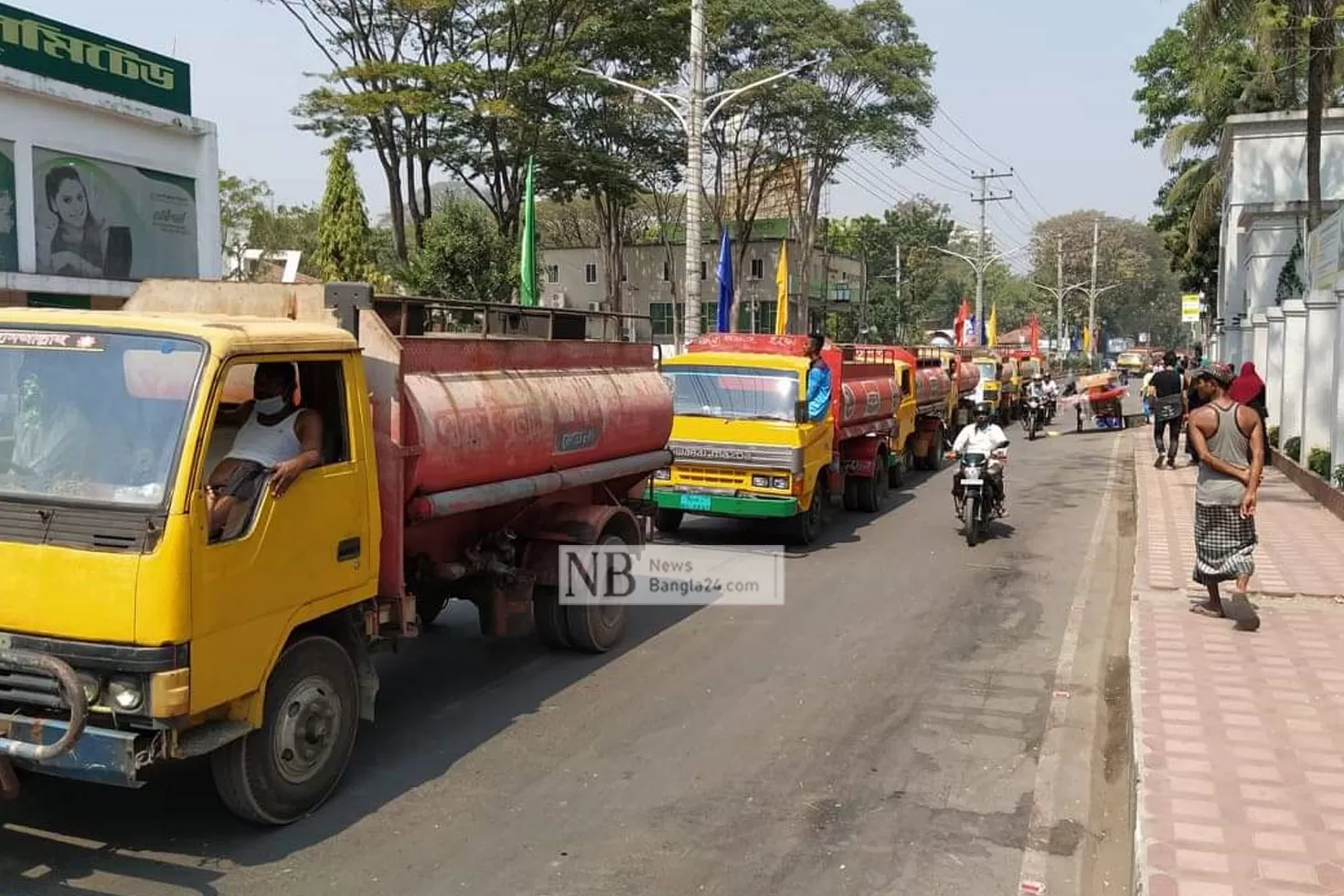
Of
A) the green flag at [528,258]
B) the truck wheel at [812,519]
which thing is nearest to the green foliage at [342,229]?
the green flag at [528,258]

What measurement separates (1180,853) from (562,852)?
2441mm

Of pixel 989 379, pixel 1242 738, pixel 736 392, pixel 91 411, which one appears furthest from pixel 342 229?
pixel 1242 738

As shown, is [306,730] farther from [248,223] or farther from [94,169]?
[248,223]

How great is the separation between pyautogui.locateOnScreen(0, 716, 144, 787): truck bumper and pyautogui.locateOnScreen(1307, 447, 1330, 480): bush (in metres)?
14.8

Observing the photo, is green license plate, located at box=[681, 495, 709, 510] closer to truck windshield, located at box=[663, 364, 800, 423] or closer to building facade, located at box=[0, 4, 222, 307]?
truck windshield, located at box=[663, 364, 800, 423]

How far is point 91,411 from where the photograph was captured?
414cm

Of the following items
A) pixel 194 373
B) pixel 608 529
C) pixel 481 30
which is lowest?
pixel 608 529

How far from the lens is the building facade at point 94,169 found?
52.2 feet

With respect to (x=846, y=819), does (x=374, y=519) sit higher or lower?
higher

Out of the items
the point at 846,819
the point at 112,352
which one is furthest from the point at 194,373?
the point at 846,819

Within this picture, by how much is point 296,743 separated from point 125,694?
912 mm

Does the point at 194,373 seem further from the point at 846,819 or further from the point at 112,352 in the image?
the point at 846,819

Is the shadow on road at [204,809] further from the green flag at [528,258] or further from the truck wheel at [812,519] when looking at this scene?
the green flag at [528,258]

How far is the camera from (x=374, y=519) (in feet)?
16.7
